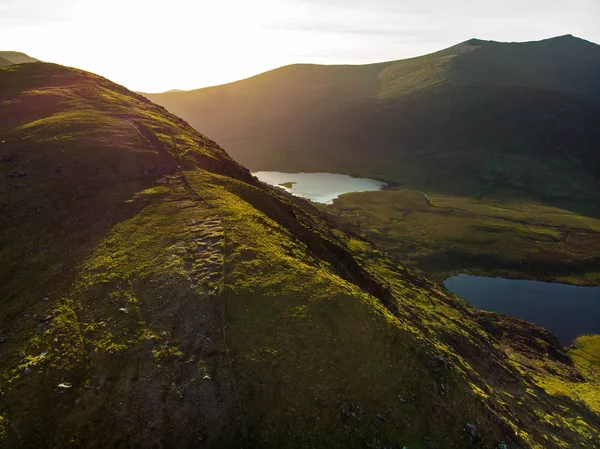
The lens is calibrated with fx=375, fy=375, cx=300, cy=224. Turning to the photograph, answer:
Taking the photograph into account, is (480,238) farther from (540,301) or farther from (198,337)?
(198,337)

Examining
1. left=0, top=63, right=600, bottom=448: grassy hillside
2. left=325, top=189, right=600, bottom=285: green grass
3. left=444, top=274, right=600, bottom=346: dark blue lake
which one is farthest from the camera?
left=325, top=189, right=600, bottom=285: green grass

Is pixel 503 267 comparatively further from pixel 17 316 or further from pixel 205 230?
pixel 17 316

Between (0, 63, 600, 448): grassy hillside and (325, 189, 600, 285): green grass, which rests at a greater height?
(0, 63, 600, 448): grassy hillside

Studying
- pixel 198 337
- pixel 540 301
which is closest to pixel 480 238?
pixel 540 301

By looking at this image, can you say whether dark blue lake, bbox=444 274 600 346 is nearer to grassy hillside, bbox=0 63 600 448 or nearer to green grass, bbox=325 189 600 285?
green grass, bbox=325 189 600 285

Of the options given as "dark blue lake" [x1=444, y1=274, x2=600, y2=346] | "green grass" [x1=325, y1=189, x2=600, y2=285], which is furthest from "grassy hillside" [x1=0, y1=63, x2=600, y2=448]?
"green grass" [x1=325, y1=189, x2=600, y2=285]

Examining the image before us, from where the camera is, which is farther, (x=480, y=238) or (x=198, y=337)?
(x=480, y=238)

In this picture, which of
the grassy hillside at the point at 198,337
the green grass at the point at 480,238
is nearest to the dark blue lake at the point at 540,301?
the green grass at the point at 480,238
